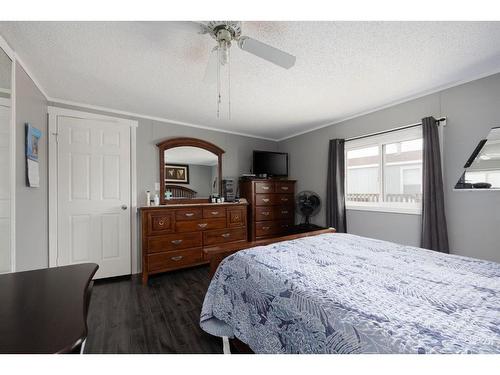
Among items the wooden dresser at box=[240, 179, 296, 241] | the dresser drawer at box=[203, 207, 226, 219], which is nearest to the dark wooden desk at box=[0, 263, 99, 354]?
the dresser drawer at box=[203, 207, 226, 219]

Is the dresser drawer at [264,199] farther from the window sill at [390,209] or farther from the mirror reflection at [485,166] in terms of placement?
the mirror reflection at [485,166]

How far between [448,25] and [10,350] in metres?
2.59

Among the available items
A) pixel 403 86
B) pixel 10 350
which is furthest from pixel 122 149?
pixel 403 86

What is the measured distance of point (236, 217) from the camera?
341 cm

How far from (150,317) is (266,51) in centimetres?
234

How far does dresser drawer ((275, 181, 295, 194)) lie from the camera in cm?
387

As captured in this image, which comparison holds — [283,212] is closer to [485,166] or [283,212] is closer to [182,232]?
[182,232]

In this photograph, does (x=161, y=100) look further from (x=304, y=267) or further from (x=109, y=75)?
(x=304, y=267)

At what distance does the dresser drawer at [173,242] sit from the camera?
8.84ft

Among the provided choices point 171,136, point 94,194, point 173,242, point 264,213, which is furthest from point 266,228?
point 94,194

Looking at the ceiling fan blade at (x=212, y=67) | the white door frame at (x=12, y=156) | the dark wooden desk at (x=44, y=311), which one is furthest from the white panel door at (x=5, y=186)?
the ceiling fan blade at (x=212, y=67)

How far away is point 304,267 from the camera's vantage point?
1.24 meters

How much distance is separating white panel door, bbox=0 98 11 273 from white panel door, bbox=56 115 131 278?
3.84ft

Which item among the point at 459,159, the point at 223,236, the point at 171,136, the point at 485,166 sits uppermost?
the point at 171,136
